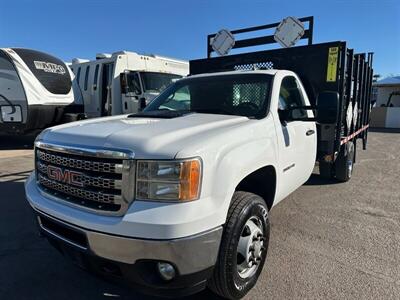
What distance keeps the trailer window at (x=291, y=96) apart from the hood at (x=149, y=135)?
2.71 feet

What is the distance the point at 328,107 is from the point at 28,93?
8.60 metres

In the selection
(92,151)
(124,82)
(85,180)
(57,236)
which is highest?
(124,82)

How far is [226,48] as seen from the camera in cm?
668

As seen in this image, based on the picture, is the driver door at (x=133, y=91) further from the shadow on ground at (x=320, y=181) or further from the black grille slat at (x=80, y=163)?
the black grille slat at (x=80, y=163)

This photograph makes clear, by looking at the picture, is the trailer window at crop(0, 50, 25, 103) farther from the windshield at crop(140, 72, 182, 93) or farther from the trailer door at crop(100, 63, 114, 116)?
the windshield at crop(140, 72, 182, 93)

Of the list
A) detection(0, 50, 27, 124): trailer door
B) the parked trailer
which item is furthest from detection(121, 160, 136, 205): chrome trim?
detection(0, 50, 27, 124): trailer door

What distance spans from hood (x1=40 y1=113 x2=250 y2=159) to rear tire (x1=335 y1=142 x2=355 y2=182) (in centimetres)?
370

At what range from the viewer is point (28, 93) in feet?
30.8

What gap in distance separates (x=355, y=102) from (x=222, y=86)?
391cm

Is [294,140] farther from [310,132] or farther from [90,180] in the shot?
[90,180]

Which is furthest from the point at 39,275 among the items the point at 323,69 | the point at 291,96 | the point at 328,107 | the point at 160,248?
the point at 323,69

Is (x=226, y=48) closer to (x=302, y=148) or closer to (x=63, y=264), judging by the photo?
(x=302, y=148)

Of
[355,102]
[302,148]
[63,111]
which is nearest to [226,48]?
[355,102]

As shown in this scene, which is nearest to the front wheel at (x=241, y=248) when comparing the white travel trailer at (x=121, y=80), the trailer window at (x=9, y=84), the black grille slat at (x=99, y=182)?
the black grille slat at (x=99, y=182)
